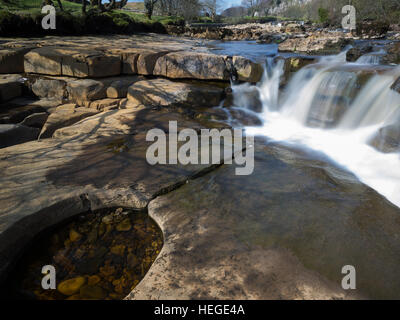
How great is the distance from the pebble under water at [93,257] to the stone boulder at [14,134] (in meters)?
2.87

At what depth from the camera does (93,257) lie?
2.39 meters

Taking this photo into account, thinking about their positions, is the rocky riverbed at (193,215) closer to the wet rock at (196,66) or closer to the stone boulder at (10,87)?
the stone boulder at (10,87)

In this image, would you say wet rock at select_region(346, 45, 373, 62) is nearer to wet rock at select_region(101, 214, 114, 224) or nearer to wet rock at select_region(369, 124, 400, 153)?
wet rock at select_region(369, 124, 400, 153)

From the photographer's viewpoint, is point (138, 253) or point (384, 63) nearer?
point (138, 253)

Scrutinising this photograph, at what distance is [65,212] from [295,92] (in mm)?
6544

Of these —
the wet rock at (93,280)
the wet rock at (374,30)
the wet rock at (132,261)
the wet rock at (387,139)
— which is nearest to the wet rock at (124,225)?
the wet rock at (132,261)

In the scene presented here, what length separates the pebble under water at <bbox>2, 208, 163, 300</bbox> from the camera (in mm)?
2072

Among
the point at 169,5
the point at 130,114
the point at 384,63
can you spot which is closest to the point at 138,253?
the point at 130,114

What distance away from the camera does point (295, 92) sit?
22.9 feet

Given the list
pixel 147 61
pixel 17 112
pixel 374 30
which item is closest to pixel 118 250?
pixel 17 112

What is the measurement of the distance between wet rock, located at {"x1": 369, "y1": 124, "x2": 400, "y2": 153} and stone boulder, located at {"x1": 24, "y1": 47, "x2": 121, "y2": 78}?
6.73 metres

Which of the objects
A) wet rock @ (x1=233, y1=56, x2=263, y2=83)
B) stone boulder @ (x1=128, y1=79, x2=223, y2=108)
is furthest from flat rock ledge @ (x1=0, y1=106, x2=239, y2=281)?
wet rock @ (x1=233, y1=56, x2=263, y2=83)

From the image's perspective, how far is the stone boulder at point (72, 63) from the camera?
6.63 metres
